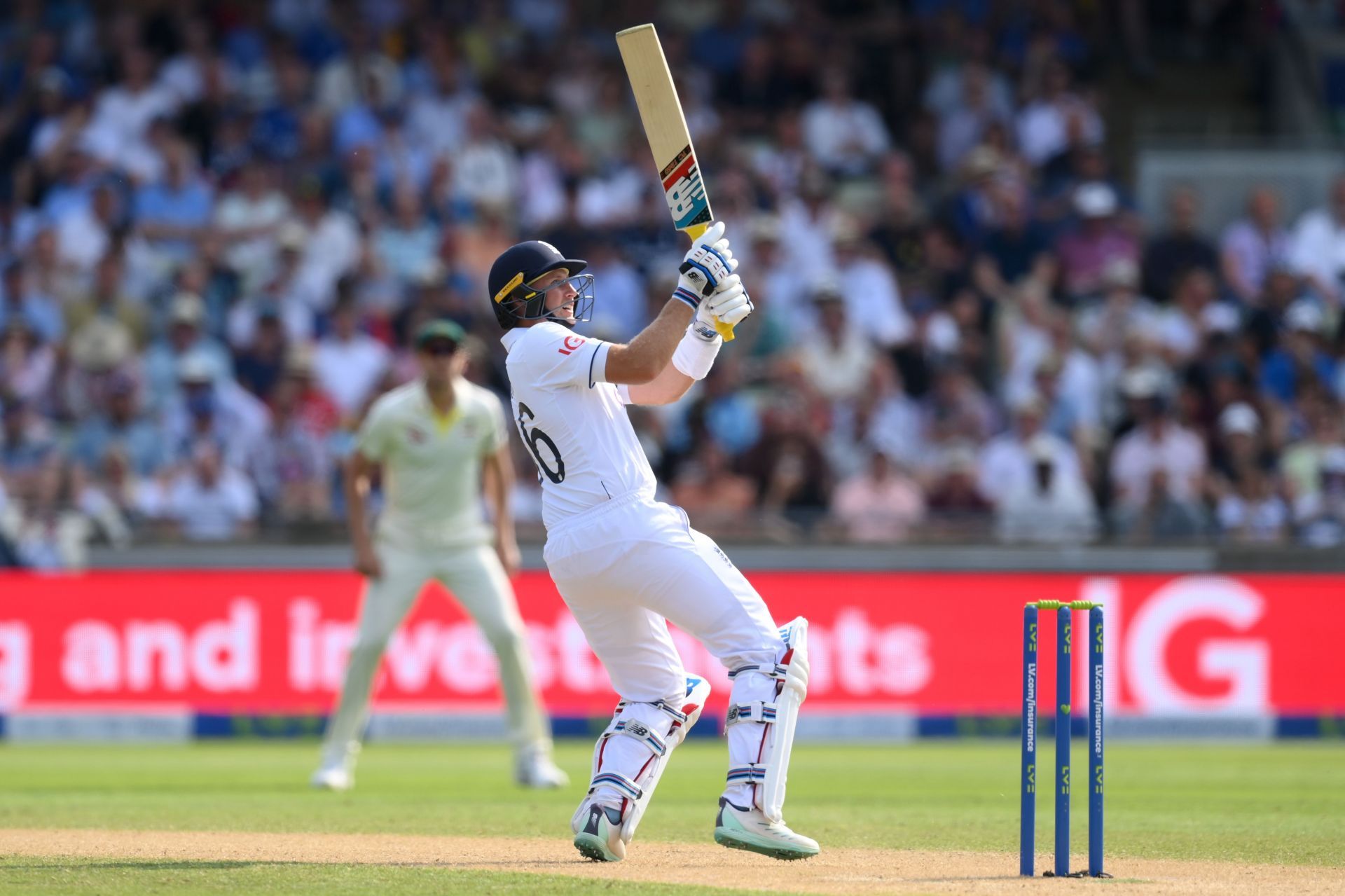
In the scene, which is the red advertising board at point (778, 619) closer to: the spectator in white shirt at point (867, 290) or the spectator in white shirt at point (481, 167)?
the spectator in white shirt at point (867, 290)

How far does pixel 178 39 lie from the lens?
17438 millimetres

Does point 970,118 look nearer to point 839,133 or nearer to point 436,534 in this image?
point 839,133

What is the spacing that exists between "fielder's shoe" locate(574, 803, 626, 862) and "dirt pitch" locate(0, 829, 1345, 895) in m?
0.06

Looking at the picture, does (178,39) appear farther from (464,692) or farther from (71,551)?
(464,692)

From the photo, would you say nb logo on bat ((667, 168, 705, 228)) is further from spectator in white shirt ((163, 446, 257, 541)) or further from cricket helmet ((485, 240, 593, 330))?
spectator in white shirt ((163, 446, 257, 541))

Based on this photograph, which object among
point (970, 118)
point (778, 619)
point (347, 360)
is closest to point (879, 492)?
point (778, 619)

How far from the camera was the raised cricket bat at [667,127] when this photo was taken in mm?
6984

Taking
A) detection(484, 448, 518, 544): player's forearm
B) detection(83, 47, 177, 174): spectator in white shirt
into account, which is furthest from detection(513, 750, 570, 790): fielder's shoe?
detection(83, 47, 177, 174): spectator in white shirt

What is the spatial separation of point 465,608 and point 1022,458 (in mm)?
5828

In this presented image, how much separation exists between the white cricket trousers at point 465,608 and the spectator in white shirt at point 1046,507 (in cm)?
472

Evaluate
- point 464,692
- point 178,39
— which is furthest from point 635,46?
point 178,39

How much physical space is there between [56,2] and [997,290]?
8853mm

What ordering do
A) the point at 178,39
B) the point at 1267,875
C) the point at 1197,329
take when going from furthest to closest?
the point at 178,39 < the point at 1197,329 < the point at 1267,875

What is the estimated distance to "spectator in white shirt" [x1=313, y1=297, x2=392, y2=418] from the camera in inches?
589
